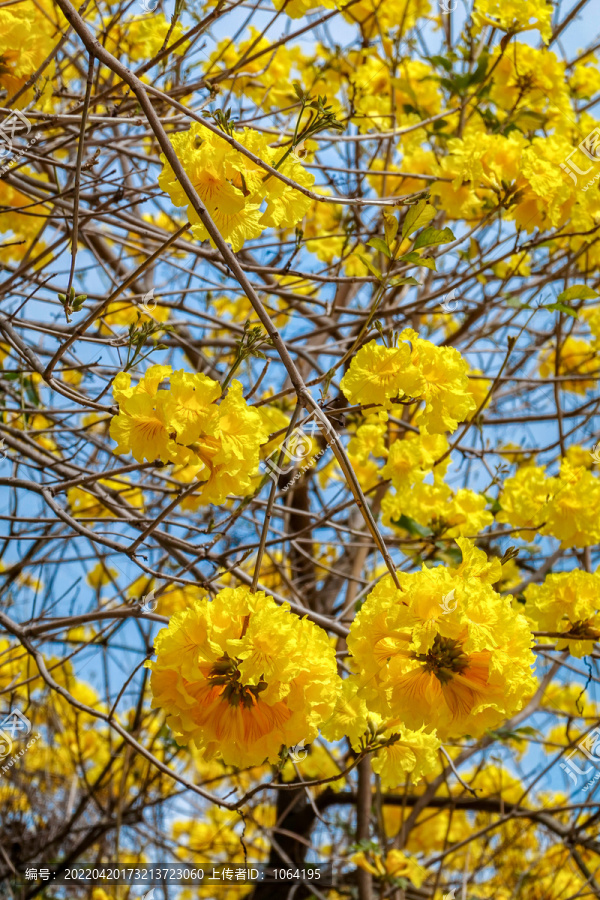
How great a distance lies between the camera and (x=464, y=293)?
3.21 meters

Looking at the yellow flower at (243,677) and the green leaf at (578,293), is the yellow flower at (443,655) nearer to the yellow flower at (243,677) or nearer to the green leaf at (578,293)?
the yellow flower at (243,677)

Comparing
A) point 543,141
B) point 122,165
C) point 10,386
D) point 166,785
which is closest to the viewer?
point 543,141

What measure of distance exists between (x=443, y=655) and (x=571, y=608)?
74cm

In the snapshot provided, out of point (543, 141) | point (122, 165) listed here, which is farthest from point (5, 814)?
point (543, 141)

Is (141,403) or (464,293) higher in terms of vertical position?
(464,293)

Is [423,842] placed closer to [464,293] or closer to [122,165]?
[464,293]

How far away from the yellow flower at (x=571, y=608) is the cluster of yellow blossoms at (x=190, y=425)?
778 millimetres

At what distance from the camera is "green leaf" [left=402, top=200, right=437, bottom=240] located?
1.21 meters

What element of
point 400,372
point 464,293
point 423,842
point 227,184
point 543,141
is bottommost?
point 423,842

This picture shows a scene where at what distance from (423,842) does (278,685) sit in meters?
3.40

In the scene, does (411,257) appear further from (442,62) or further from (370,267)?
(442,62)

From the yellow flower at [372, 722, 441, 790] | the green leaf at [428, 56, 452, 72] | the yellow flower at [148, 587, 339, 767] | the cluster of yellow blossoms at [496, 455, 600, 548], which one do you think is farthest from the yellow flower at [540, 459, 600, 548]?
the green leaf at [428, 56, 452, 72]

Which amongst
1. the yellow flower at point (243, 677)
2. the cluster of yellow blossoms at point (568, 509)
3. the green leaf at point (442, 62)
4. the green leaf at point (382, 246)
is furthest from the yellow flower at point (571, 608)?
the green leaf at point (442, 62)

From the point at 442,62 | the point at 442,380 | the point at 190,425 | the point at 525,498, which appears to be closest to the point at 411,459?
the point at 525,498
